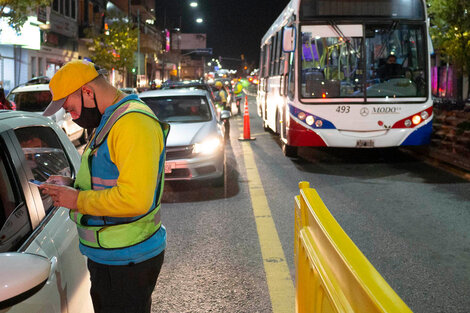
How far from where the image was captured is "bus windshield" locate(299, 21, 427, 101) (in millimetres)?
11570

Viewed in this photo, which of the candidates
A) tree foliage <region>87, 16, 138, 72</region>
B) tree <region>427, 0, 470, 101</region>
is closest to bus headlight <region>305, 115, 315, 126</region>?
tree <region>427, 0, 470, 101</region>

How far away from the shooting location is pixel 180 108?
10688 mm

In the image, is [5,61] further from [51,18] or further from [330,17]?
[330,17]

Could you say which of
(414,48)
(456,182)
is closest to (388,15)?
(414,48)

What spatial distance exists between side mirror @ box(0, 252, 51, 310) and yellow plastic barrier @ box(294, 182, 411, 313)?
0.93m

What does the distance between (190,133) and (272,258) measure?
4.05m

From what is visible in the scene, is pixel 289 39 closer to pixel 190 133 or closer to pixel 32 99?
pixel 190 133

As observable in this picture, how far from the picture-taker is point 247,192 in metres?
9.25

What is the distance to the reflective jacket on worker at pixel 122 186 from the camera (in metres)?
2.37

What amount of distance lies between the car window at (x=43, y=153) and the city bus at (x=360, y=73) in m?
8.43

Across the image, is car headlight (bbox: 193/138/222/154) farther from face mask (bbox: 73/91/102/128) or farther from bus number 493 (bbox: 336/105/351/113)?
face mask (bbox: 73/91/102/128)

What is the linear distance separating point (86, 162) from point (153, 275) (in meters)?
0.59

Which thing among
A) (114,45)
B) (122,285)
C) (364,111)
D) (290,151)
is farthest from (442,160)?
(114,45)

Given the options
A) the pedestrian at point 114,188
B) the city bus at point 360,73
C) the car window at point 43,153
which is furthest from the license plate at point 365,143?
the pedestrian at point 114,188
